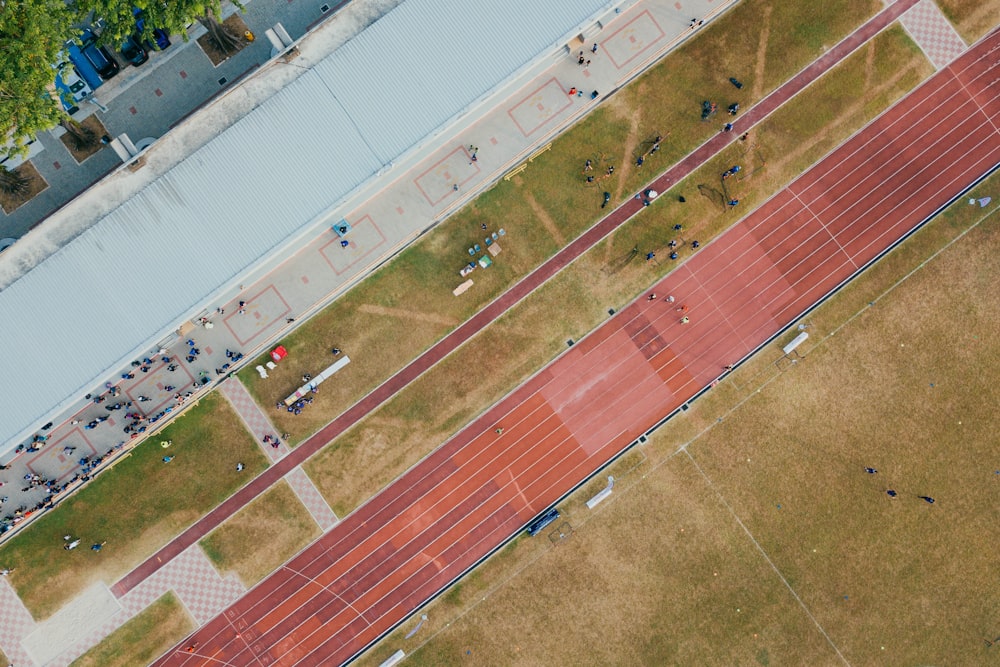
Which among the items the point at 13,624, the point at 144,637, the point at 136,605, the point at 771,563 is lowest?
the point at 771,563

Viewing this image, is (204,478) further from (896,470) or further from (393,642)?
(896,470)

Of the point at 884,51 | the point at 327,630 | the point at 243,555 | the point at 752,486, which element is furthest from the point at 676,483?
the point at 884,51

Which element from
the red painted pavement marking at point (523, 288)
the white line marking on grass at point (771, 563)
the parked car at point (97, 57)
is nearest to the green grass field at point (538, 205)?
the red painted pavement marking at point (523, 288)

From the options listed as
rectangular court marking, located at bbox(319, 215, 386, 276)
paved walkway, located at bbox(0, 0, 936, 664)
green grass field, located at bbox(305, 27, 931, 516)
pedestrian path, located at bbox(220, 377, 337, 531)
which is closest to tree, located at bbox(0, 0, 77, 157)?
rectangular court marking, located at bbox(319, 215, 386, 276)

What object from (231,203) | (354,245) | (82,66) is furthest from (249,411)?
(82,66)

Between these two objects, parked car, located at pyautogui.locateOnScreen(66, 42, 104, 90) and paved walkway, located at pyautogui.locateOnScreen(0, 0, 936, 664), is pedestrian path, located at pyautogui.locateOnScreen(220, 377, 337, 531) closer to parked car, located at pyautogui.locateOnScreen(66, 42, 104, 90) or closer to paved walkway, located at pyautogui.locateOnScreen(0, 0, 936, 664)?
paved walkway, located at pyautogui.locateOnScreen(0, 0, 936, 664)

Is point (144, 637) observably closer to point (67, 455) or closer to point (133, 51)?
point (67, 455)
